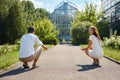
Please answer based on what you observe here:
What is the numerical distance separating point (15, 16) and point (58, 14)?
5325 cm

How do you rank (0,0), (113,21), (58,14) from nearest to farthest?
1. (0,0)
2. (113,21)
3. (58,14)

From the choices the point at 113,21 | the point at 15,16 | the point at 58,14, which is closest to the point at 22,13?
the point at 15,16

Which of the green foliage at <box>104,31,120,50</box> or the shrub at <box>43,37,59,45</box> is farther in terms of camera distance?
the shrub at <box>43,37,59,45</box>

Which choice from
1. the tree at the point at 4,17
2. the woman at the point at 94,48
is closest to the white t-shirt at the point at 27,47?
the woman at the point at 94,48

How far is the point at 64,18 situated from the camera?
109 meters

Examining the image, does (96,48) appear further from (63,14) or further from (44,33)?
(63,14)

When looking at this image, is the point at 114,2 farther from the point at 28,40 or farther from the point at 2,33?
the point at 28,40

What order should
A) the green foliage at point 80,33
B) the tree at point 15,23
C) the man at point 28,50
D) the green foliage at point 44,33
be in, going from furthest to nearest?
the green foliage at point 80,33, the green foliage at point 44,33, the tree at point 15,23, the man at point 28,50

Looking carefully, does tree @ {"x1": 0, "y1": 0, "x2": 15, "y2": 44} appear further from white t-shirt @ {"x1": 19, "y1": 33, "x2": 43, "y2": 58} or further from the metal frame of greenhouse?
the metal frame of greenhouse

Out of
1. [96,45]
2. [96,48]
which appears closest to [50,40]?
[96,45]

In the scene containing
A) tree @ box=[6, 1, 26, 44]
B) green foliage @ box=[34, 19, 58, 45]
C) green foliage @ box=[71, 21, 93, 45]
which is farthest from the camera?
green foliage @ box=[71, 21, 93, 45]

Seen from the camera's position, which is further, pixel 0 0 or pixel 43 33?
pixel 43 33

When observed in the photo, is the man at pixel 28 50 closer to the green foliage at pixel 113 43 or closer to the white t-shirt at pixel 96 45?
the white t-shirt at pixel 96 45

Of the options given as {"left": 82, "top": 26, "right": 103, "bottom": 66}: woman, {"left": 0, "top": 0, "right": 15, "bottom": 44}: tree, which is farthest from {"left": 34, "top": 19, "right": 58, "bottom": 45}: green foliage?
{"left": 82, "top": 26, "right": 103, "bottom": 66}: woman
